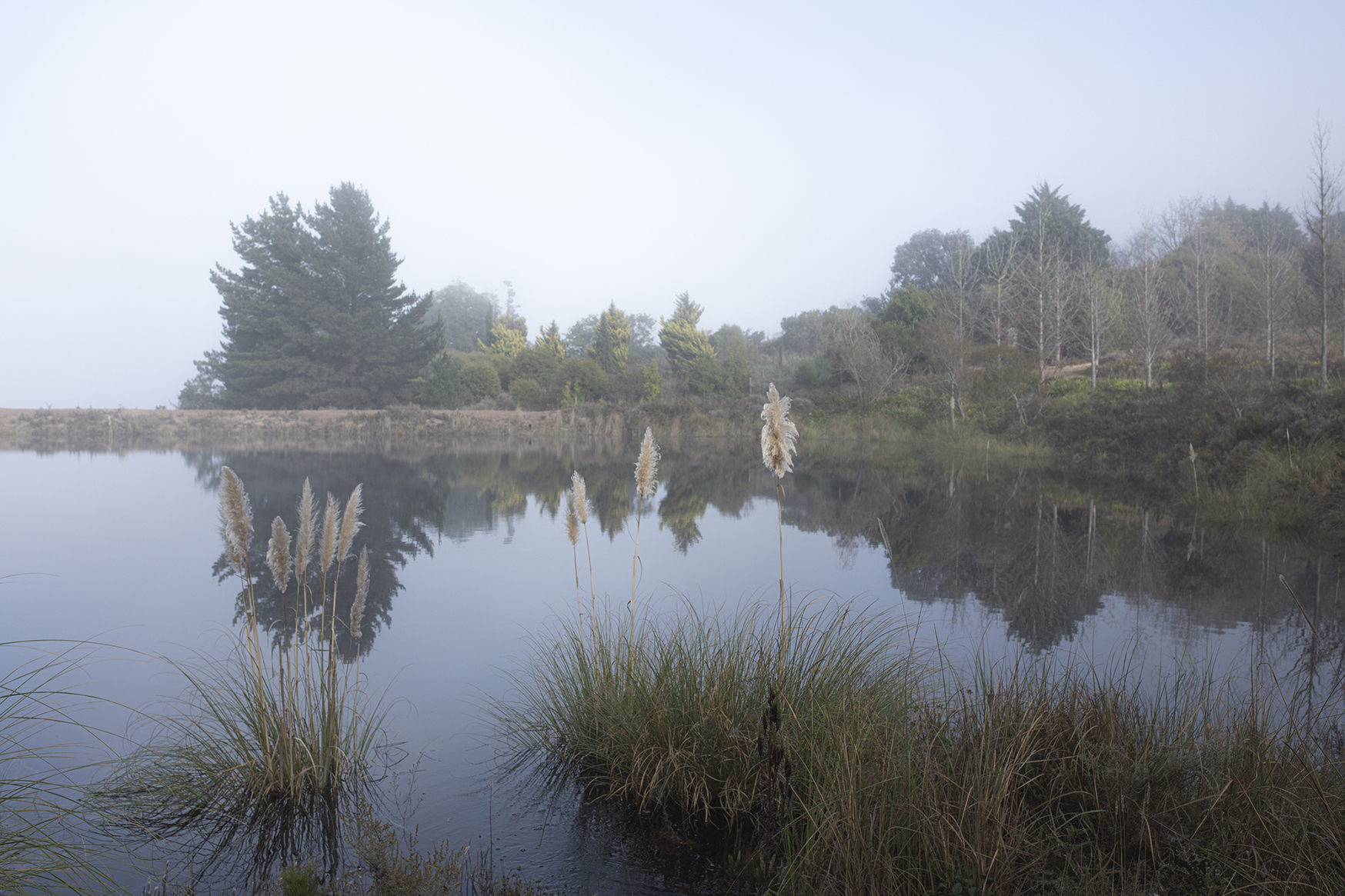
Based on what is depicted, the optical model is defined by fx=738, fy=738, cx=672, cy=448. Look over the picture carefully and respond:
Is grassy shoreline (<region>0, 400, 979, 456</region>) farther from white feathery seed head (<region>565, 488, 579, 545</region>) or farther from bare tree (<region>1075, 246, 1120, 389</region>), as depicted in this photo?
white feathery seed head (<region>565, 488, 579, 545</region>)

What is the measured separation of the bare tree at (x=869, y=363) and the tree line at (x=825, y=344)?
71 mm

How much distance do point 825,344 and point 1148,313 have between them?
52.8ft

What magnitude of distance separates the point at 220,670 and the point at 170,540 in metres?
6.34

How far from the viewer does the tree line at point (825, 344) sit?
88.0ft

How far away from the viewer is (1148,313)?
22156mm

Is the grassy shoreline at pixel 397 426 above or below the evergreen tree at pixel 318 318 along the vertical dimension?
below

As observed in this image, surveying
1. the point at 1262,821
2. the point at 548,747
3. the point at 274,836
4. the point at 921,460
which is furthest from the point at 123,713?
the point at 921,460

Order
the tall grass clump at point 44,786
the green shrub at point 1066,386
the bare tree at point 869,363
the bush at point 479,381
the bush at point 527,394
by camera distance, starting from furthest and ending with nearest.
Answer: the bush at point 479,381, the bush at point 527,394, the bare tree at point 869,363, the green shrub at point 1066,386, the tall grass clump at point 44,786

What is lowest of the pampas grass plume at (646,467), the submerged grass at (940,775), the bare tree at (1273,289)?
the submerged grass at (940,775)

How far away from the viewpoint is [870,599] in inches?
266

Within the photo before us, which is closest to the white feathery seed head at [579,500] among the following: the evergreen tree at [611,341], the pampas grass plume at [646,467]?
the pampas grass plume at [646,467]

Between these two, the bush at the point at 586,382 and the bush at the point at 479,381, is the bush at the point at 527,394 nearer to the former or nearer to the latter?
the bush at the point at 586,382

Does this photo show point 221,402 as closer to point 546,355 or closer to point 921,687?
point 546,355

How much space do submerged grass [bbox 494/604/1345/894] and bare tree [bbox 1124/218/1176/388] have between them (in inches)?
851
